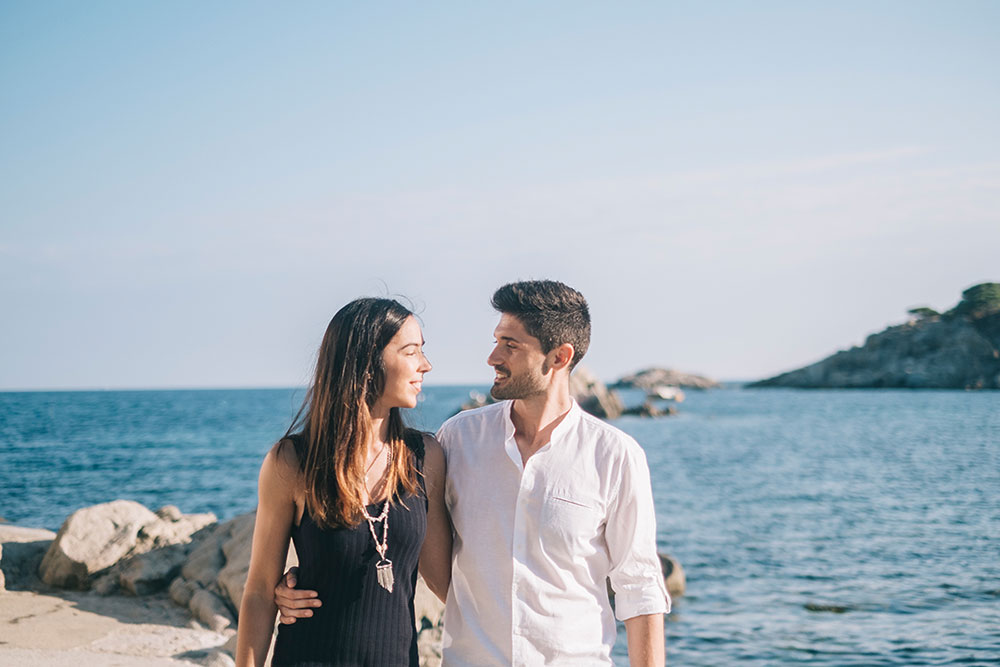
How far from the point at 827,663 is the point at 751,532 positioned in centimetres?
924

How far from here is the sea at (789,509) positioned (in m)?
11.8

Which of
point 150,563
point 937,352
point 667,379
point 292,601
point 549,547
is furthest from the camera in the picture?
point 667,379

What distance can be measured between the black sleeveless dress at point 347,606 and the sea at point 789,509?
0.72 m

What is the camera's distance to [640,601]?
3295 mm

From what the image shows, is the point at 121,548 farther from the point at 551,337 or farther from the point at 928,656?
the point at 928,656

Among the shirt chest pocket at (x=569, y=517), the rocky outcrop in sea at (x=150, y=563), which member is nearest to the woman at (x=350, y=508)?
the shirt chest pocket at (x=569, y=517)

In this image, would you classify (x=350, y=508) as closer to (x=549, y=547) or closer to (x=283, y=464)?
(x=283, y=464)

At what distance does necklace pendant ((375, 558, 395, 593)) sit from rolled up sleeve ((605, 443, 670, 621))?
82 cm

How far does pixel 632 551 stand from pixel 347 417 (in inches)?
45.6

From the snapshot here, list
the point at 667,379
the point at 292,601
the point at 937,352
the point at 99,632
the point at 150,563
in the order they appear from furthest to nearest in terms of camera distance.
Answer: the point at 667,379, the point at 937,352, the point at 150,563, the point at 99,632, the point at 292,601

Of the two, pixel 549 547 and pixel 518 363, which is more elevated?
pixel 518 363

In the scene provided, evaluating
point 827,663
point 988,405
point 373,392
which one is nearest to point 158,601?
point 373,392

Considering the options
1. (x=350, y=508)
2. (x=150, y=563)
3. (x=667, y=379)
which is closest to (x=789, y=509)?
(x=150, y=563)

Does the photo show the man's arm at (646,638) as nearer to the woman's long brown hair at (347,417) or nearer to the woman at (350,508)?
the woman at (350,508)
